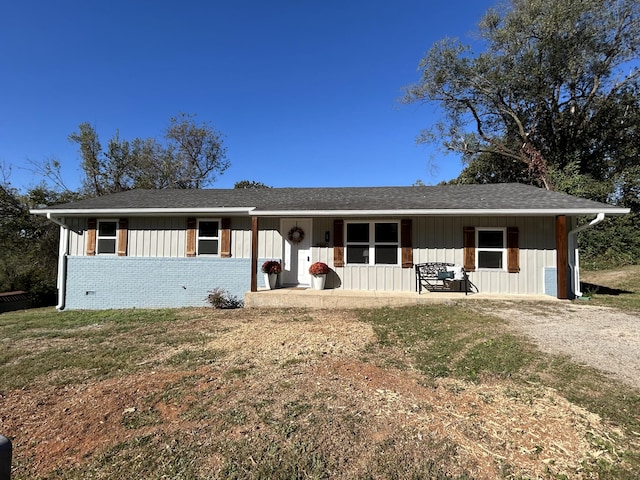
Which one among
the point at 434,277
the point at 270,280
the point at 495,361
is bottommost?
the point at 495,361

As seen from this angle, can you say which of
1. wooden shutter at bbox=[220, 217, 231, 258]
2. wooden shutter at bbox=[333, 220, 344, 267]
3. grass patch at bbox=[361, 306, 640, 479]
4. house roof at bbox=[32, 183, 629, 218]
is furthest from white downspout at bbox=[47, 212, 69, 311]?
grass patch at bbox=[361, 306, 640, 479]

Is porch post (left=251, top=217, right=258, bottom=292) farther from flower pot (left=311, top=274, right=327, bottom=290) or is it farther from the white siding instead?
flower pot (left=311, top=274, right=327, bottom=290)

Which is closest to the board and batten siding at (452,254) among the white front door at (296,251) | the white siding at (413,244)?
the white siding at (413,244)

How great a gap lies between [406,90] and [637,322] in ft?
56.8

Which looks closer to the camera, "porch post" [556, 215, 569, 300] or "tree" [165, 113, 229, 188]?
"porch post" [556, 215, 569, 300]

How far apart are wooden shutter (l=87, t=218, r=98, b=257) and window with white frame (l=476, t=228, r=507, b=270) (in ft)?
37.9

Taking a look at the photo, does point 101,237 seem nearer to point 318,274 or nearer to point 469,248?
point 318,274

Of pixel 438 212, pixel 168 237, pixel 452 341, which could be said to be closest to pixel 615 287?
pixel 438 212

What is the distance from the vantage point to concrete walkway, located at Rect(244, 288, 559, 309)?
7.69 m

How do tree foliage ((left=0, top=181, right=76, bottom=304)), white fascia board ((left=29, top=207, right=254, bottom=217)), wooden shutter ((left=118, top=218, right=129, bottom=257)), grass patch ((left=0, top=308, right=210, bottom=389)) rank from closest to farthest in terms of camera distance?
grass patch ((left=0, top=308, right=210, bottom=389)) < white fascia board ((left=29, top=207, right=254, bottom=217)) < wooden shutter ((left=118, top=218, right=129, bottom=257)) < tree foliage ((left=0, top=181, right=76, bottom=304))

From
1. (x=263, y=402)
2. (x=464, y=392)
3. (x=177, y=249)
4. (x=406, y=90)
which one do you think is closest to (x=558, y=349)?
(x=464, y=392)

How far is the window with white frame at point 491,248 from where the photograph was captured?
27.9 feet

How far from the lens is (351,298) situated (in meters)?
7.83

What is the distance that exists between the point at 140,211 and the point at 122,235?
120cm
